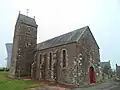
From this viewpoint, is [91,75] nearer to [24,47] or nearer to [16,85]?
[16,85]

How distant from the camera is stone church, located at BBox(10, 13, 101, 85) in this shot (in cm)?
2220

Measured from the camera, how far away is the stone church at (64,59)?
72.8 ft

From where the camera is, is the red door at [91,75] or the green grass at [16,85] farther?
the red door at [91,75]

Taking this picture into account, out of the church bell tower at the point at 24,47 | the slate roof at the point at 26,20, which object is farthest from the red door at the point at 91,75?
the slate roof at the point at 26,20

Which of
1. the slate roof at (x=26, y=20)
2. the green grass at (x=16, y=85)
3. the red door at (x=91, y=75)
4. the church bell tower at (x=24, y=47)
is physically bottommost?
the green grass at (x=16, y=85)

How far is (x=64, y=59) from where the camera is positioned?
80.2 ft

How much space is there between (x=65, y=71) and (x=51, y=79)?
4.02 metres

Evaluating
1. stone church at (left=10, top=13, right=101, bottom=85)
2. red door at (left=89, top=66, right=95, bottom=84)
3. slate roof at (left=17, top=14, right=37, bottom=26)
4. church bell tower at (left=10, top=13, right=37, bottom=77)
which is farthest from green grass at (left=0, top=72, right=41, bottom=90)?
slate roof at (left=17, top=14, right=37, bottom=26)

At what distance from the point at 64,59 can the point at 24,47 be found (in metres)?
13.0

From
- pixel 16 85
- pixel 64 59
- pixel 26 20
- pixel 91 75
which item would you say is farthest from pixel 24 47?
pixel 91 75

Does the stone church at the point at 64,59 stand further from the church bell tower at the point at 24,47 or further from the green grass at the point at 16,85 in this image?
the green grass at the point at 16,85

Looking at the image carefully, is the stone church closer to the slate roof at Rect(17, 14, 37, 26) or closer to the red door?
the red door

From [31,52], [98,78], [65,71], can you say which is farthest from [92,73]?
[31,52]

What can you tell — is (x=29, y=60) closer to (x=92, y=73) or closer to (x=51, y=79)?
(x=51, y=79)
